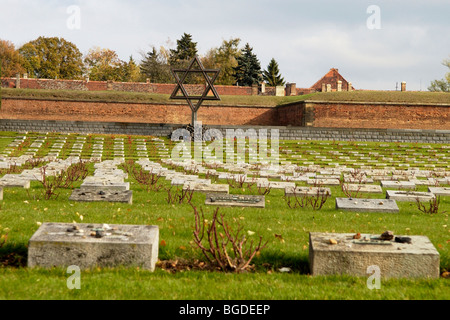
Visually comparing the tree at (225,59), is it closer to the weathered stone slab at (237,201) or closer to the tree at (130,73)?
the tree at (130,73)

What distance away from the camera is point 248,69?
50.7 meters

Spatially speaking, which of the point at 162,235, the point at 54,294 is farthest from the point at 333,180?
the point at 54,294

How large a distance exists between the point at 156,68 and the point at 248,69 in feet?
33.2

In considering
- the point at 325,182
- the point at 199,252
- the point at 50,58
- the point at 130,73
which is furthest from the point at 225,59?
the point at 199,252

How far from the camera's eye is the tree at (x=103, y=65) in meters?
56.6

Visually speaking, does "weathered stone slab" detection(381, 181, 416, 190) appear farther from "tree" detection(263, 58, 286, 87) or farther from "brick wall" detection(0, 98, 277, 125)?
"tree" detection(263, 58, 286, 87)

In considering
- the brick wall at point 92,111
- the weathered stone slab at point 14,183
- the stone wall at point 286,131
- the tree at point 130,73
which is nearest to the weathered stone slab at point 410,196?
the weathered stone slab at point 14,183

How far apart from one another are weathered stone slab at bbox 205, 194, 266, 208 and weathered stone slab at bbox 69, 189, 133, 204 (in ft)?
4.07

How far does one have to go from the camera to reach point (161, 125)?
26594mm

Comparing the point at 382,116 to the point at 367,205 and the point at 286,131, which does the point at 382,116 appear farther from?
the point at 367,205

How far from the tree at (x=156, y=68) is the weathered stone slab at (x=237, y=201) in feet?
152

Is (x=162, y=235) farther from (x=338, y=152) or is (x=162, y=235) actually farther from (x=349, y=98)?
(x=349, y=98)

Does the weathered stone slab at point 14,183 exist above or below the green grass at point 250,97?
below
